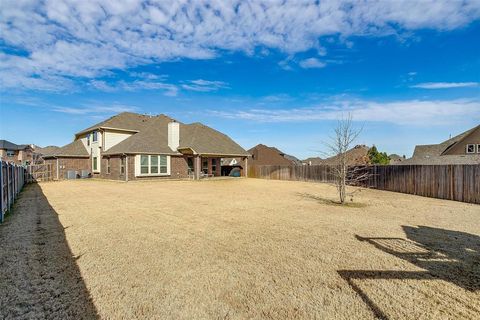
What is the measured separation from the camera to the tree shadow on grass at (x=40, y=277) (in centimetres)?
316

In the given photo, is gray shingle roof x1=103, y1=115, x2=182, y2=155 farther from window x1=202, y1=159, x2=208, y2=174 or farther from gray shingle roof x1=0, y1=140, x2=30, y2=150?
gray shingle roof x1=0, y1=140, x2=30, y2=150

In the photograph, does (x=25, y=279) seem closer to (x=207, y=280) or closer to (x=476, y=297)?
(x=207, y=280)

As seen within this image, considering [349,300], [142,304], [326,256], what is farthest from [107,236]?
[349,300]

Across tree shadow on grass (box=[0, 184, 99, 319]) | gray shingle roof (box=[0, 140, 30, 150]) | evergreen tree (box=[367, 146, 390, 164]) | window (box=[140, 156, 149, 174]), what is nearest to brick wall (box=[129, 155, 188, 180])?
window (box=[140, 156, 149, 174])

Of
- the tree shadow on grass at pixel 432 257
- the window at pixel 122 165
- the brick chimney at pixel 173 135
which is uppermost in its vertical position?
the brick chimney at pixel 173 135

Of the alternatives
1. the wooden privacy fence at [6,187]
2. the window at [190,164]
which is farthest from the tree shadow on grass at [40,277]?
the window at [190,164]

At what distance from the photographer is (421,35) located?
1316 centimetres

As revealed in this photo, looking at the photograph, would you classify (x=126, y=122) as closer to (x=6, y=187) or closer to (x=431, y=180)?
(x=6, y=187)

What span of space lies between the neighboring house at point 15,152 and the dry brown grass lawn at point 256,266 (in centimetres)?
5508

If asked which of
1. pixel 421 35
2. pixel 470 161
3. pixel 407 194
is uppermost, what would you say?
pixel 421 35

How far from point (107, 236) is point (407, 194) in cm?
1560

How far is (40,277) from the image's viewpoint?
158 inches

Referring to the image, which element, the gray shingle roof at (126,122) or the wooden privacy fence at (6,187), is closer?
the wooden privacy fence at (6,187)

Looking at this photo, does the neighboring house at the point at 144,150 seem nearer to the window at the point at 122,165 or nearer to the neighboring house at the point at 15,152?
the window at the point at 122,165
